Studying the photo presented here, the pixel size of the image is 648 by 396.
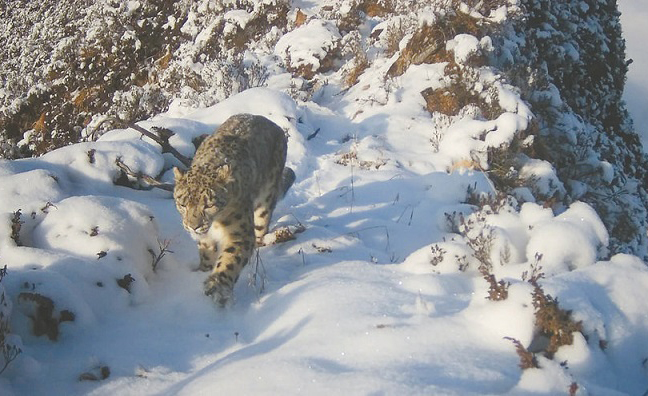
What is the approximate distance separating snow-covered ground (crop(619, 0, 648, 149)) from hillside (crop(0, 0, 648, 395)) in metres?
14.1

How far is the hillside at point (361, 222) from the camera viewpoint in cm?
372

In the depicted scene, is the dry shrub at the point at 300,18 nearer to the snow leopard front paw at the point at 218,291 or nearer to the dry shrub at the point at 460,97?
the dry shrub at the point at 460,97

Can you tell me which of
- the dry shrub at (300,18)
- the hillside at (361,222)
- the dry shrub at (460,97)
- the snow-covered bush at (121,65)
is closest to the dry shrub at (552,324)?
the hillside at (361,222)

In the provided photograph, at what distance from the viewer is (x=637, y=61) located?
32.0 m

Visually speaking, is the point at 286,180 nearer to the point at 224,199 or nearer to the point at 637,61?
the point at 224,199

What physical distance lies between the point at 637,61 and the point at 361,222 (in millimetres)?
30951

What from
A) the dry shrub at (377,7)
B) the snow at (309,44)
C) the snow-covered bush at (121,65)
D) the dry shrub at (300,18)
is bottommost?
the snow-covered bush at (121,65)

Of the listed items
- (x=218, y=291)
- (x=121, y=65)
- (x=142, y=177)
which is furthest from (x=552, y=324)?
(x=121, y=65)

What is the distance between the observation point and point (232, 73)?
1149 cm

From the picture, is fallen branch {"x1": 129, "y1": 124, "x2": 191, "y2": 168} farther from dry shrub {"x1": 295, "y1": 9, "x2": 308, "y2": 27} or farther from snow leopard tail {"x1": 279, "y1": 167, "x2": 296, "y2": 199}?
dry shrub {"x1": 295, "y1": 9, "x2": 308, "y2": 27}

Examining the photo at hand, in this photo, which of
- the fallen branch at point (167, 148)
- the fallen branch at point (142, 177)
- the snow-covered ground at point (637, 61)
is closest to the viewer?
the fallen branch at point (142, 177)

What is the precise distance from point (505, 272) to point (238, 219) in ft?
8.15

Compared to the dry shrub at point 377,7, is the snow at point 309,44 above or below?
below

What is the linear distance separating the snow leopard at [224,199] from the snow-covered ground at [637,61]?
23.1m
